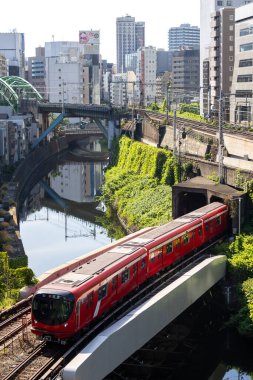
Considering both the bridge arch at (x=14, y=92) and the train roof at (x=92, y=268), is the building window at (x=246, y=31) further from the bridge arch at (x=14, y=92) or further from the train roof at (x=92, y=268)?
the train roof at (x=92, y=268)

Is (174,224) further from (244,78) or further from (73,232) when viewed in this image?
(244,78)

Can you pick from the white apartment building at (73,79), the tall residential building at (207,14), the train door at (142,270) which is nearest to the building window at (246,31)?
the tall residential building at (207,14)

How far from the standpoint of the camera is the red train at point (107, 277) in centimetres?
1666

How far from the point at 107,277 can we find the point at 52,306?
2.28m

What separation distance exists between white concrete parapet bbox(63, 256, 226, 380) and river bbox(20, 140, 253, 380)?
58.2 inches

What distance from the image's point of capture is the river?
798 inches

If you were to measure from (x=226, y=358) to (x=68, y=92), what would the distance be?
367 feet

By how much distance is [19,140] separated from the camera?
211 ft

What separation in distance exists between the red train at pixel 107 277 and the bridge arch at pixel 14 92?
185 feet

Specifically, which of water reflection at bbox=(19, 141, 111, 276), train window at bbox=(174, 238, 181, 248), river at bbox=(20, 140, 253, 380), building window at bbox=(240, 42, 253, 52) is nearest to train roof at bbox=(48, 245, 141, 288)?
train window at bbox=(174, 238, 181, 248)

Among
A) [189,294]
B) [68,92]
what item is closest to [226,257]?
[189,294]

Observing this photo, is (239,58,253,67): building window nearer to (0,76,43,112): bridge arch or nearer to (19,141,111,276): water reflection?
(19,141,111,276): water reflection

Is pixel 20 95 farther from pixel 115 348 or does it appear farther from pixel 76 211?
pixel 115 348

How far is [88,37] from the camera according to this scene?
171875 mm
